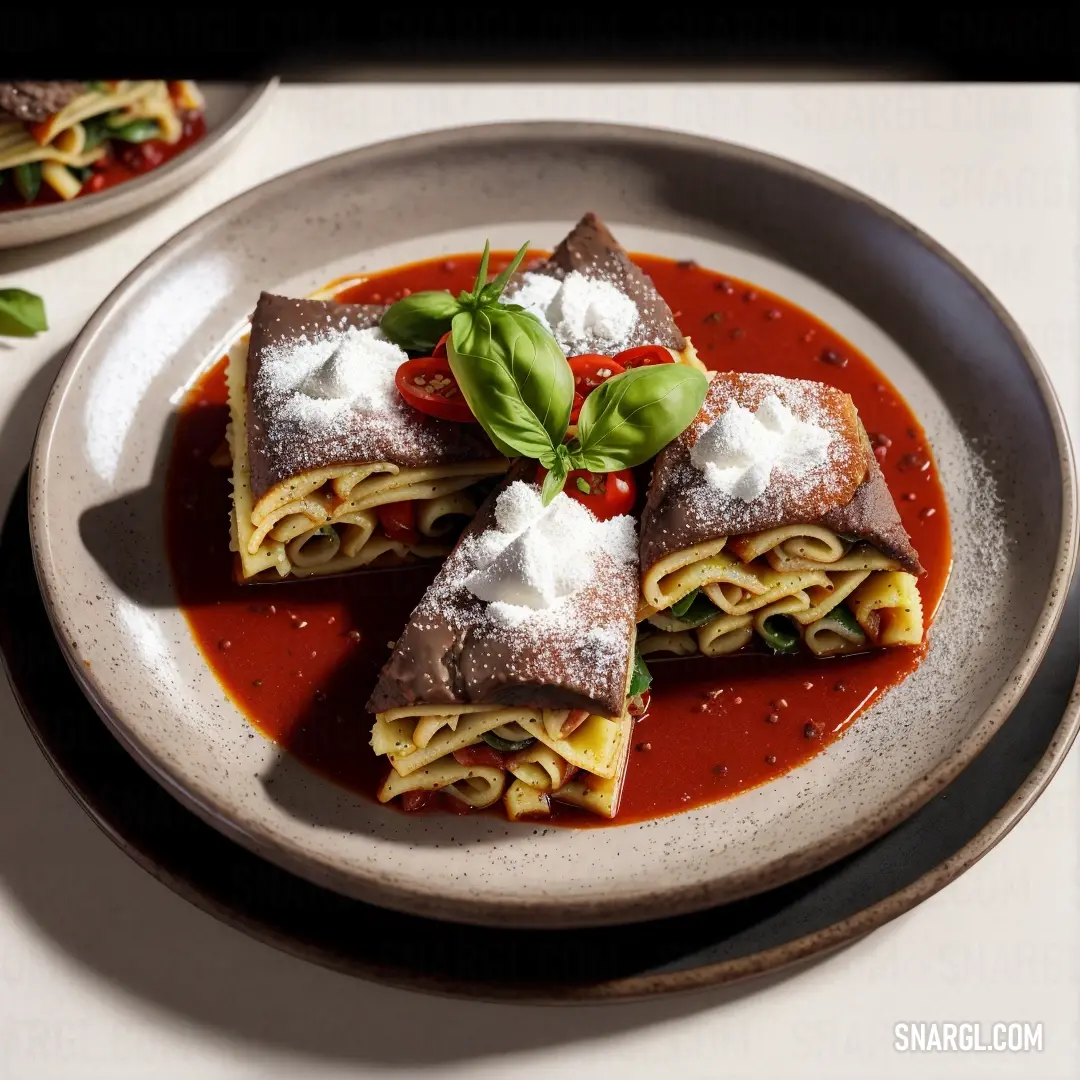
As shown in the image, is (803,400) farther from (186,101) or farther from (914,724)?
(186,101)

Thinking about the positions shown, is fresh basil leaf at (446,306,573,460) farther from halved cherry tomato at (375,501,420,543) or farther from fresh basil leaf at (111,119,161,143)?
fresh basil leaf at (111,119,161,143)

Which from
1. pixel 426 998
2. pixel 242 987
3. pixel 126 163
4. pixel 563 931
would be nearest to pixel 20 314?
pixel 126 163

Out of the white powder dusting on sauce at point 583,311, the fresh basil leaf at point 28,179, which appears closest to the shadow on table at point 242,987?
the white powder dusting on sauce at point 583,311

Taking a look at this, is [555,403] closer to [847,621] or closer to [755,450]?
[755,450]

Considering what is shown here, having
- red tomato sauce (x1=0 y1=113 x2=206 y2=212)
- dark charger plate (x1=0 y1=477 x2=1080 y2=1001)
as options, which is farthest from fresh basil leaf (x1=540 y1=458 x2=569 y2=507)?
red tomato sauce (x1=0 y1=113 x2=206 y2=212)

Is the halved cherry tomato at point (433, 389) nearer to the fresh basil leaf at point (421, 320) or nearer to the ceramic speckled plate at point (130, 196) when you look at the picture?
the fresh basil leaf at point (421, 320)
